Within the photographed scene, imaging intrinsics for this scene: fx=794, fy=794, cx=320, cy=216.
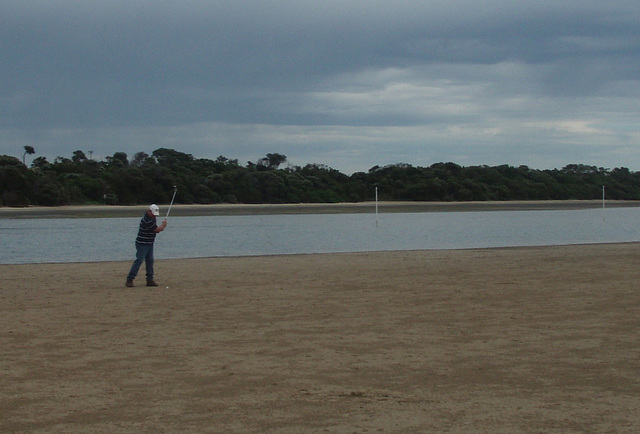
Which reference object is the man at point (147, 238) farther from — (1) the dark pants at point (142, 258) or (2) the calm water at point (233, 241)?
(2) the calm water at point (233, 241)

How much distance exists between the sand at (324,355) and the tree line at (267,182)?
57.3m

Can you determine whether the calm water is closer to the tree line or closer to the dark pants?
the dark pants

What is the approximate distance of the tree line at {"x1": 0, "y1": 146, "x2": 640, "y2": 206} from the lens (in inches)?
2852

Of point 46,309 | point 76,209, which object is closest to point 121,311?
point 46,309

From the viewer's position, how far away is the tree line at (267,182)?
7244 cm

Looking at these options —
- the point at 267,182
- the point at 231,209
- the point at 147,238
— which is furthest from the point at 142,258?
the point at 267,182

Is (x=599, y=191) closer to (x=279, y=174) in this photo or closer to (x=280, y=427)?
(x=279, y=174)

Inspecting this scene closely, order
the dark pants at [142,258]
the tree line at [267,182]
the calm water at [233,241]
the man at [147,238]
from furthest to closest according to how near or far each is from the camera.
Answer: the tree line at [267,182] → the calm water at [233,241] → the dark pants at [142,258] → the man at [147,238]

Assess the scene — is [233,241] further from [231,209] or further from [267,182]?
[267,182]

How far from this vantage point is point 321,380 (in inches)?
305

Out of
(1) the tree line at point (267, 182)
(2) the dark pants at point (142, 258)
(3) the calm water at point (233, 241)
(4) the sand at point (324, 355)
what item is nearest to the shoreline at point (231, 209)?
(1) the tree line at point (267, 182)

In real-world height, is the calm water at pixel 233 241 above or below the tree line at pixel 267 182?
below

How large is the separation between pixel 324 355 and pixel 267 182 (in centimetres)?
8065

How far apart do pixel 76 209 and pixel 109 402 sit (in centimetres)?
6193
